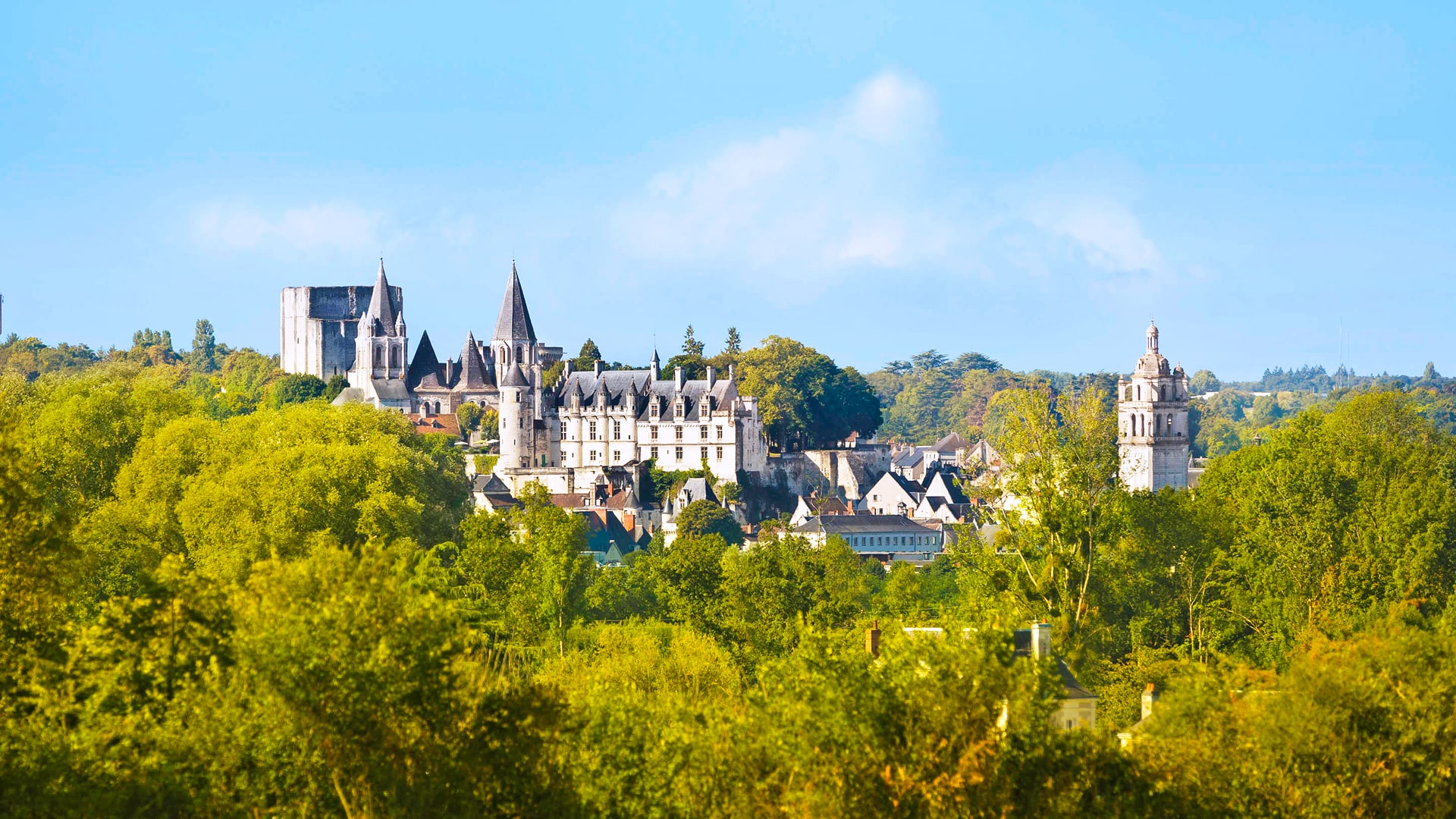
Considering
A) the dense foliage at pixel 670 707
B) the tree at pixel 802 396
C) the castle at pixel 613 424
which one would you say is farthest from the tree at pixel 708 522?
the dense foliage at pixel 670 707

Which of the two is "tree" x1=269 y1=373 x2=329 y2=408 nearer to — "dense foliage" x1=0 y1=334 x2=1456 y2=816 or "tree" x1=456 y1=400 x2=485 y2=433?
"tree" x1=456 y1=400 x2=485 y2=433

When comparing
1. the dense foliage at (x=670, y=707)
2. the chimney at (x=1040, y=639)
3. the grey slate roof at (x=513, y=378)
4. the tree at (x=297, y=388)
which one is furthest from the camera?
the tree at (x=297, y=388)

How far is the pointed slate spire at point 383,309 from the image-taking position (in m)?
154

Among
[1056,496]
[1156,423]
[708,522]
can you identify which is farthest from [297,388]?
[1056,496]

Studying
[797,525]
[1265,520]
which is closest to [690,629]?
[1265,520]

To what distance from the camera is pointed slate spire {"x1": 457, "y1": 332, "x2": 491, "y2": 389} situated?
146 m

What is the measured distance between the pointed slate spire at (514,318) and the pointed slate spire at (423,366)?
9.23 meters

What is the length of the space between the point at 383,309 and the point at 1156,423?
6110 cm

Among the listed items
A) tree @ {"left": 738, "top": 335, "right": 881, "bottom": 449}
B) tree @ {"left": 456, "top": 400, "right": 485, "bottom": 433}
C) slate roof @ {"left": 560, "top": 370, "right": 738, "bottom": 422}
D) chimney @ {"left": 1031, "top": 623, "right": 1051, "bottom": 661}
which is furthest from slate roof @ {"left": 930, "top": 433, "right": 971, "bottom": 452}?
chimney @ {"left": 1031, "top": 623, "right": 1051, "bottom": 661}

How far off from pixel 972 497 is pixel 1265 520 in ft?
45.0

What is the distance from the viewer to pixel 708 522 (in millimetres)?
104750

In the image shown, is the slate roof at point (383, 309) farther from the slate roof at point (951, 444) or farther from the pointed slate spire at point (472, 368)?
the slate roof at point (951, 444)

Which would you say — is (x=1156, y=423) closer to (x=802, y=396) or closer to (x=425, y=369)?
(x=802, y=396)

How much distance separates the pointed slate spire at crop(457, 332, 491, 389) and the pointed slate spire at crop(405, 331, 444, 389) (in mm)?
2169
